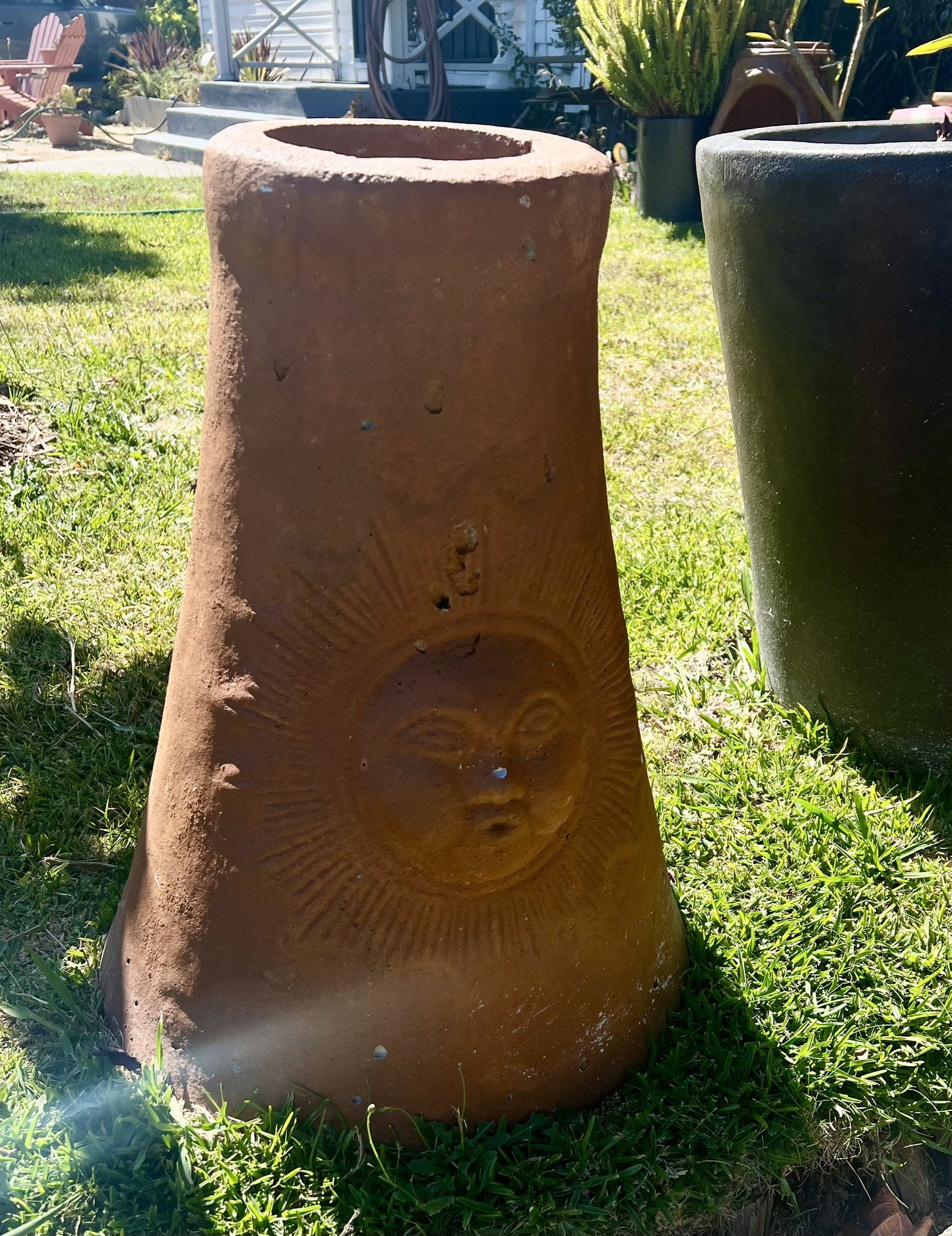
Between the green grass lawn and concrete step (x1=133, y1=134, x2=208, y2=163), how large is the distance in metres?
8.42

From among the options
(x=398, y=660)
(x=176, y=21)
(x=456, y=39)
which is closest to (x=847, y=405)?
(x=398, y=660)

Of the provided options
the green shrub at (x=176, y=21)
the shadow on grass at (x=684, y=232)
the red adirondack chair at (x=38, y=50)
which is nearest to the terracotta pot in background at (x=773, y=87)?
A: the shadow on grass at (x=684, y=232)

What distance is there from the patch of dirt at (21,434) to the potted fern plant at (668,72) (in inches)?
201

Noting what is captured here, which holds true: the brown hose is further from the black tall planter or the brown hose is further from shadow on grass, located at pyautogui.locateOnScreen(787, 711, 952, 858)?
shadow on grass, located at pyautogui.locateOnScreen(787, 711, 952, 858)

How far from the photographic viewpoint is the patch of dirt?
3762mm

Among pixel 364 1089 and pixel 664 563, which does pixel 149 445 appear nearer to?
pixel 664 563

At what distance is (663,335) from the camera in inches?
215

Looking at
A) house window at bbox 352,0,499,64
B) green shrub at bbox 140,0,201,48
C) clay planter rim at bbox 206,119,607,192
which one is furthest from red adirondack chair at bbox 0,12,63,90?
clay planter rim at bbox 206,119,607,192

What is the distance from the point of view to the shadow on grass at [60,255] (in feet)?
20.2

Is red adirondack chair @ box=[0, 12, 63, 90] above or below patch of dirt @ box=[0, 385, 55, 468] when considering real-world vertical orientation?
above

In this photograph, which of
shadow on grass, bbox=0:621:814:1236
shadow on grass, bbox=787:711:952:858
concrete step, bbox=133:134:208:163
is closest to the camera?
shadow on grass, bbox=0:621:814:1236

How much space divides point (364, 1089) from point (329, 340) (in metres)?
0.99

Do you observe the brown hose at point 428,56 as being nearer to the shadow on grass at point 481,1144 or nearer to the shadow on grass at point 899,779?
the shadow on grass at point 899,779

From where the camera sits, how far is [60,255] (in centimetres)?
677
